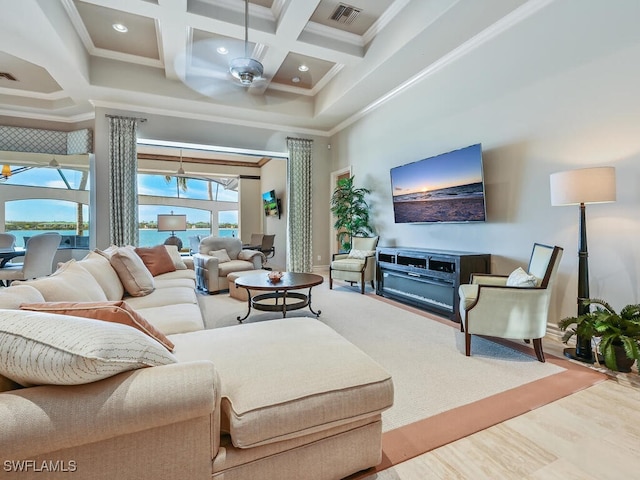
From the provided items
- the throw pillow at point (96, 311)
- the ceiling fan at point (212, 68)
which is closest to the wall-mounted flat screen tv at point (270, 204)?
the ceiling fan at point (212, 68)

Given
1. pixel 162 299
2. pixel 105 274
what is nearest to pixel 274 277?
pixel 162 299

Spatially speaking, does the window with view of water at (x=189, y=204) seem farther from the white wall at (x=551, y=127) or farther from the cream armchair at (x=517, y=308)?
the cream armchair at (x=517, y=308)

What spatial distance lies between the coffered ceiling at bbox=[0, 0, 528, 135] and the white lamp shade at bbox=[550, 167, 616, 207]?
1.93 metres

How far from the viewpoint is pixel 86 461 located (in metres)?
0.84

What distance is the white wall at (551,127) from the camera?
2.44 metres

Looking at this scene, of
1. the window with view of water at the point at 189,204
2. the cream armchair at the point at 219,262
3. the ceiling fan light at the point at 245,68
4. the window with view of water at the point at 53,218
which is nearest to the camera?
the ceiling fan light at the point at 245,68

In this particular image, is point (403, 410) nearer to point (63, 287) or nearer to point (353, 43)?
point (63, 287)

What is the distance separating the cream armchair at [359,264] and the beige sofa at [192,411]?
3295 mm

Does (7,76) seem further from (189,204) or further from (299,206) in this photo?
(299,206)

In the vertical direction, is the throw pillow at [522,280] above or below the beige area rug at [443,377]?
above

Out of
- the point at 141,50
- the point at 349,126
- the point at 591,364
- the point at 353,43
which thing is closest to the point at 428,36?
the point at 353,43

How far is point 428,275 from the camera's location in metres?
3.72

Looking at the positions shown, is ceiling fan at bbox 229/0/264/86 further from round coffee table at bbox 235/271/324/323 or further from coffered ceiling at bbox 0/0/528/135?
round coffee table at bbox 235/271/324/323

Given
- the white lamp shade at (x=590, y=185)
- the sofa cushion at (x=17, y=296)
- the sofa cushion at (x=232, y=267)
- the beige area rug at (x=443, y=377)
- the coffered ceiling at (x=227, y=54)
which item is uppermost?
the coffered ceiling at (x=227, y=54)
